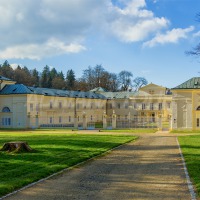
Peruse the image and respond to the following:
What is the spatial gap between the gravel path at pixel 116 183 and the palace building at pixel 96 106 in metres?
29.8

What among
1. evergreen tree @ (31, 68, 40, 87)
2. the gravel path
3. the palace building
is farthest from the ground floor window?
evergreen tree @ (31, 68, 40, 87)

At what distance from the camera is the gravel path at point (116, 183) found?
25.9 ft

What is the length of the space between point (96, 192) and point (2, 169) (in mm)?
4223

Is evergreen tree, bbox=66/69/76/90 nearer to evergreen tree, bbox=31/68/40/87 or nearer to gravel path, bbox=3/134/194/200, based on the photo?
evergreen tree, bbox=31/68/40/87

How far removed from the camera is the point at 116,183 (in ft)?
30.5

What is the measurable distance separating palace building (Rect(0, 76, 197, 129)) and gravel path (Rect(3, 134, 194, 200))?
29.8m

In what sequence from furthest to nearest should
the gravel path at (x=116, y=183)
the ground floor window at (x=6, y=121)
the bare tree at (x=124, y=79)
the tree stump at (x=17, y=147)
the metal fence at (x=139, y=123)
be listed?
the bare tree at (x=124, y=79) < the ground floor window at (x=6, y=121) < the metal fence at (x=139, y=123) < the tree stump at (x=17, y=147) < the gravel path at (x=116, y=183)

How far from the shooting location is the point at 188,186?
8.94 m

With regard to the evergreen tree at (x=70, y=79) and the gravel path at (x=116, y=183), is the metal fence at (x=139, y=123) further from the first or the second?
the evergreen tree at (x=70, y=79)

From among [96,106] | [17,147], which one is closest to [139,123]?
[96,106]

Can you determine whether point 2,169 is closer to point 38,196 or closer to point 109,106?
point 38,196

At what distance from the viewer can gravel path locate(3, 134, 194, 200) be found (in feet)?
25.9

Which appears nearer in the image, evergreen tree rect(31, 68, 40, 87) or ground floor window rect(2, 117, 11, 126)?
ground floor window rect(2, 117, 11, 126)

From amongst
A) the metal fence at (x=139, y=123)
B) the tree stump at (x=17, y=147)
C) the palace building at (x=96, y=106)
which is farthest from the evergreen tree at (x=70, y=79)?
the tree stump at (x=17, y=147)
